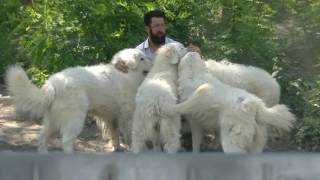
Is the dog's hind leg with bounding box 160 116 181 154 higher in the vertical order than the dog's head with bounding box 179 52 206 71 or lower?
lower

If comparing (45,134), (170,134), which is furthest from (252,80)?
(45,134)

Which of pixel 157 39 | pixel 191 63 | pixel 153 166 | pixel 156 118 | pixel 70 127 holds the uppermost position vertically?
pixel 157 39

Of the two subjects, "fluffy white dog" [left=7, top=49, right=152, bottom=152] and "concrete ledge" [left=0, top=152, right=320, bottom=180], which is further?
"fluffy white dog" [left=7, top=49, right=152, bottom=152]

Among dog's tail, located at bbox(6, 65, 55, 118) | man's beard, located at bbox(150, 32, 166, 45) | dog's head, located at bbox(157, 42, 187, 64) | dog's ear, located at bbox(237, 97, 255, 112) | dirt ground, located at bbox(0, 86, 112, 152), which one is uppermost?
man's beard, located at bbox(150, 32, 166, 45)

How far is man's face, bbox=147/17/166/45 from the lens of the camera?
8.60 metres

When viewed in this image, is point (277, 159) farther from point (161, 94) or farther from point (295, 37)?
point (295, 37)

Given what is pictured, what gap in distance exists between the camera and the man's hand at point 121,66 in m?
8.26

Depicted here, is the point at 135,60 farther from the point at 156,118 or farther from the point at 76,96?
the point at 156,118

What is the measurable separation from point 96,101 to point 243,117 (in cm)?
198

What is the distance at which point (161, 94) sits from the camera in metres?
7.35

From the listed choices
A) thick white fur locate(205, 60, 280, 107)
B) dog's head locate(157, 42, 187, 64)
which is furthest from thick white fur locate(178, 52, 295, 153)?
thick white fur locate(205, 60, 280, 107)

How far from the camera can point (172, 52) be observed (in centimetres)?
793

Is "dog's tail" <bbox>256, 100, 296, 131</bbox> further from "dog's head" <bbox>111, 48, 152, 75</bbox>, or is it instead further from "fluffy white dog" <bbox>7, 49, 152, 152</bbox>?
"dog's head" <bbox>111, 48, 152, 75</bbox>

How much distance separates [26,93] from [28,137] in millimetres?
1719
